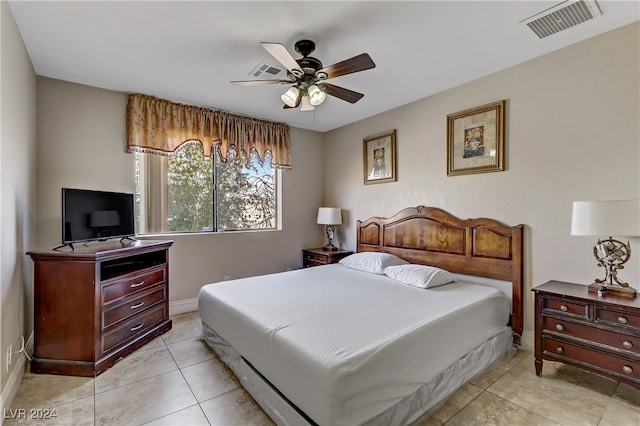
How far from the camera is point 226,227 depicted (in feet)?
14.2

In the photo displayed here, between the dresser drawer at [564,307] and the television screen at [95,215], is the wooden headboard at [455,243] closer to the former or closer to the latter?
the dresser drawer at [564,307]

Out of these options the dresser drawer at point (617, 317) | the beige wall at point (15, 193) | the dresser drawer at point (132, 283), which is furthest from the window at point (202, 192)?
the dresser drawer at point (617, 317)

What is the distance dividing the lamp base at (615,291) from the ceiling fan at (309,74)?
232 cm

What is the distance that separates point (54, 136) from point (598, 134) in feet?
16.2

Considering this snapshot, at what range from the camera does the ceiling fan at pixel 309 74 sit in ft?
7.19

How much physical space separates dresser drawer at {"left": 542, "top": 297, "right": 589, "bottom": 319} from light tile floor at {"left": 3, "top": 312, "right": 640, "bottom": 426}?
0.53m

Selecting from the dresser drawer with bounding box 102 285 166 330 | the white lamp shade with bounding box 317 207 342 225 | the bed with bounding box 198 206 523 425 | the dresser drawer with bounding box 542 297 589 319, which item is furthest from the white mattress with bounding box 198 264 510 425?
the white lamp shade with bounding box 317 207 342 225

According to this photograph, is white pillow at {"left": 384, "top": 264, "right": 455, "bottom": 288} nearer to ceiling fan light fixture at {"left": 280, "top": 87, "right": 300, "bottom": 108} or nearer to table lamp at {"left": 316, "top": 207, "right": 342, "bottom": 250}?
table lamp at {"left": 316, "top": 207, "right": 342, "bottom": 250}

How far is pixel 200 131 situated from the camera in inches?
154

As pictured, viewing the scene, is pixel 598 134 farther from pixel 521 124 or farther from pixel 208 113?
pixel 208 113

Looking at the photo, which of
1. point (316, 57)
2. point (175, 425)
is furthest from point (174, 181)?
point (175, 425)

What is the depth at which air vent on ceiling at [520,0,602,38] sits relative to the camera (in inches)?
81.1

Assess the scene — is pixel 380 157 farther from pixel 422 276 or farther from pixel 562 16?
pixel 562 16

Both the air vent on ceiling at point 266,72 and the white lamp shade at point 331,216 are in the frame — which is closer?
the air vent on ceiling at point 266,72
